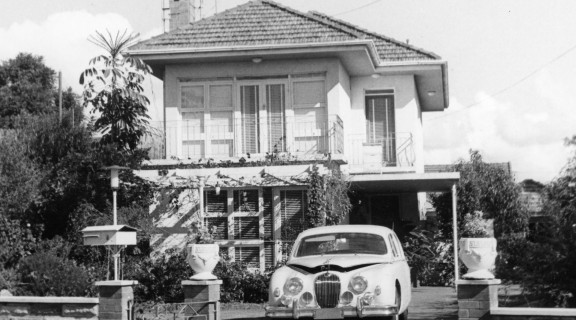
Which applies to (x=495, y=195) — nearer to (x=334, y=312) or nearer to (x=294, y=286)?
(x=294, y=286)

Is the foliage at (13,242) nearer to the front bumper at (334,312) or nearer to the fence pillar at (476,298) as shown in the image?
the front bumper at (334,312)

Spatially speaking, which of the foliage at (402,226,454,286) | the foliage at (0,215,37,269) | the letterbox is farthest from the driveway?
the foliage at (0,215,37,269)

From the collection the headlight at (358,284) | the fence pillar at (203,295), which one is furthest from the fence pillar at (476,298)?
the fence pillar at (203,295)

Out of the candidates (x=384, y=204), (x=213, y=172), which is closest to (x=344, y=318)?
(x=213, y=172)

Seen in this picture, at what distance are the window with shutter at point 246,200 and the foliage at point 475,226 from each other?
7.15m

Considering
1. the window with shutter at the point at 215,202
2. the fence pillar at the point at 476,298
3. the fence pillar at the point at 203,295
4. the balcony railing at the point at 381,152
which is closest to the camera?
the fence pillar at the point at 476,298

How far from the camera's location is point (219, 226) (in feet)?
66.2

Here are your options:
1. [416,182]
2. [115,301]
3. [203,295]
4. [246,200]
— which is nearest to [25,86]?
[246,200]

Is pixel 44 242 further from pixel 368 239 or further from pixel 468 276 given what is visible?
pixel 468 276

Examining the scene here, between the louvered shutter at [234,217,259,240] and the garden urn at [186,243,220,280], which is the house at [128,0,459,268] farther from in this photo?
the garden urn at [186,243,220,280]

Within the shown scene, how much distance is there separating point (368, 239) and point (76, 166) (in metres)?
9.23

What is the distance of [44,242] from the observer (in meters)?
19.3

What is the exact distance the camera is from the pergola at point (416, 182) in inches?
795

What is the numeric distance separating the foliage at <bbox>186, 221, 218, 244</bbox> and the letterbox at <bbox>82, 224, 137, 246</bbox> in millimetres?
4993
